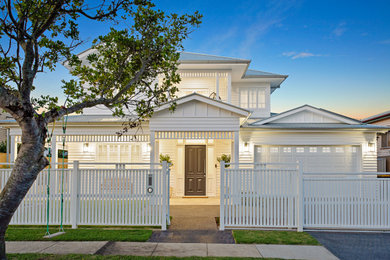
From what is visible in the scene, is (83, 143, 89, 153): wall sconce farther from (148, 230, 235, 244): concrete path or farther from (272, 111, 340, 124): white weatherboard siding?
(272, 111, 340, 124): white weatherboard siding

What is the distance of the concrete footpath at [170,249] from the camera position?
5.49m

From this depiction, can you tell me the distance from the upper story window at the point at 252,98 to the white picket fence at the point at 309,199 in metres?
8.28

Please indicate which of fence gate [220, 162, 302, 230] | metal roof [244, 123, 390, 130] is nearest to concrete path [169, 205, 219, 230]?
fence gate [220, 162, 302, 230]

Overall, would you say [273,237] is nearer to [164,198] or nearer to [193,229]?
[193,229]

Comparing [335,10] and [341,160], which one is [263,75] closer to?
[335,10]

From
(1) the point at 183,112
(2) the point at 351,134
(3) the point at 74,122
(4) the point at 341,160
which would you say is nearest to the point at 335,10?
(2) the point at 351,134

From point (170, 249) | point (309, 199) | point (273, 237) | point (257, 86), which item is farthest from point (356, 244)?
point (257, 86)

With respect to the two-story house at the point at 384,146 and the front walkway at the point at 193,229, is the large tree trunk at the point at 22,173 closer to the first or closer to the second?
the front walkway at the point at 193,229

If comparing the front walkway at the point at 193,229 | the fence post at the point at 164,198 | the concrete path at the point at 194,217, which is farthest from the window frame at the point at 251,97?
the fence post at the point at 164,198

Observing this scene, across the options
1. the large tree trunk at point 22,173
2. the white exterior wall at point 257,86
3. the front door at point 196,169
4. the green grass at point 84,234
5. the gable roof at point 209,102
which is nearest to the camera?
the large tree trunk at point 22,173

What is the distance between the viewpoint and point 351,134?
12367mm

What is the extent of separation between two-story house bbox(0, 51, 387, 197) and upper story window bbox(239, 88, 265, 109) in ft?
2.94

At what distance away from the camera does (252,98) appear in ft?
50.9

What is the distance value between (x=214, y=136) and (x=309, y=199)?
4403 mm
